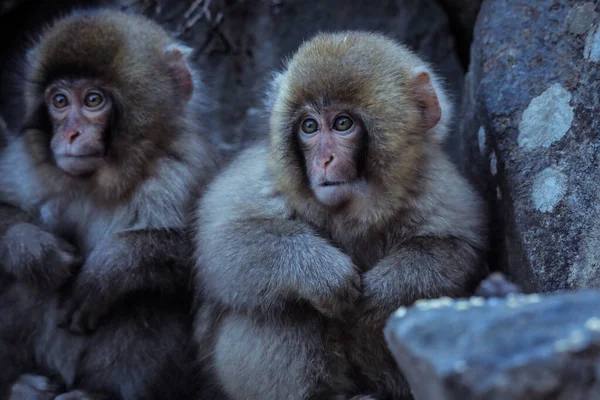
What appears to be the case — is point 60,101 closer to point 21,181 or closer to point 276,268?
point 21,181

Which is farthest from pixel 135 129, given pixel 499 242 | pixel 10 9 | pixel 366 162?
pixel 10 9

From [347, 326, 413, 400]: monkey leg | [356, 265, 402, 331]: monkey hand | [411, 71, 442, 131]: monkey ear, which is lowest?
[347, 326, 413, 400]: monkey leg

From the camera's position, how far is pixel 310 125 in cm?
420

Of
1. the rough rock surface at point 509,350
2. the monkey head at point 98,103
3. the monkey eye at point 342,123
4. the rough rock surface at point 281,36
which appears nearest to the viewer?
the rough rock surface at point 509,350

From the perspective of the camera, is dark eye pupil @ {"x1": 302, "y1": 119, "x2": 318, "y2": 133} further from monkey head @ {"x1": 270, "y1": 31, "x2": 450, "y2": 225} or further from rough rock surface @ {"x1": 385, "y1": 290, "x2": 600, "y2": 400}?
rough rock surface @ {"x1": 385, "y1": 290, "x2": 600, "y2": 400}

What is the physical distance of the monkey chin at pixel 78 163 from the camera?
4703 millimetres

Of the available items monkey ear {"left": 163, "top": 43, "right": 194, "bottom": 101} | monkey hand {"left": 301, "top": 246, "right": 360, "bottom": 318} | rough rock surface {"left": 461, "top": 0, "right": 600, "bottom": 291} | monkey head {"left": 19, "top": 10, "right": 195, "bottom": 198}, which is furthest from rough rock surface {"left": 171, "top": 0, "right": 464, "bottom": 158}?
monkey hand {"left": 301, "top": 246, "right": 360, "bottom": 318}

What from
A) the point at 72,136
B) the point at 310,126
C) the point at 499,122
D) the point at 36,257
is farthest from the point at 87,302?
the point at 499,122

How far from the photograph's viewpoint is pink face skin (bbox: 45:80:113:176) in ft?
15.5

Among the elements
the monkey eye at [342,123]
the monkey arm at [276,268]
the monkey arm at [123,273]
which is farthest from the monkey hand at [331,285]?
the monkey arm at [123,273]

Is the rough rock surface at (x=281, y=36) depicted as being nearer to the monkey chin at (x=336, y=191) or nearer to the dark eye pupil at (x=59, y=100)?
the dark eye pupil at (x=59, y=100)

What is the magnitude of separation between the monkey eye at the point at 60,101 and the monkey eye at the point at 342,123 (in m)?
1.63

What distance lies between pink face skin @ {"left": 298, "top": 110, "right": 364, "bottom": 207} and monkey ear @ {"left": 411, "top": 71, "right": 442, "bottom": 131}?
383 mm

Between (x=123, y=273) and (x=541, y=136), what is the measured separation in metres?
2.25
